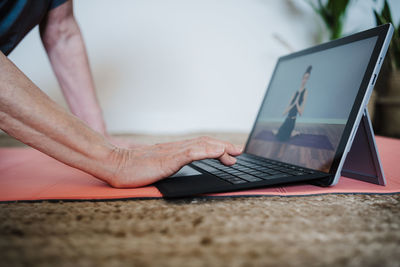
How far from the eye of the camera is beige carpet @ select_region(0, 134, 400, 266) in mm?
323

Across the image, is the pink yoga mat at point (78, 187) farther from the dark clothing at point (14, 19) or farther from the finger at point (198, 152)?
the dark clothing at point (14, 19)

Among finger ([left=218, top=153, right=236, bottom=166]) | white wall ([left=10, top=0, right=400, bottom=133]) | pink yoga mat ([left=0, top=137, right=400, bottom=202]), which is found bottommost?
pink yoga mat ([left=0, top=137, right=400, bottom=202])

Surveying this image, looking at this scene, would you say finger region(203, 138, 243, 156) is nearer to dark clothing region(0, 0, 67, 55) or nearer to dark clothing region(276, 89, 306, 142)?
dark clothing region(276, 89, 306, 142)

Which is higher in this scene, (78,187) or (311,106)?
(311,106)

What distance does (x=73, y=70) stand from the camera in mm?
1200

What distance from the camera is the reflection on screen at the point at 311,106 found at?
0.65 m

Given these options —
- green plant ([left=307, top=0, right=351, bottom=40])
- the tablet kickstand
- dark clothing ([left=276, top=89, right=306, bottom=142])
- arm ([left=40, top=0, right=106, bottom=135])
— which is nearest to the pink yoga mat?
the tablet kickstand

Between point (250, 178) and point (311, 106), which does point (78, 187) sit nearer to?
point (250, 178)

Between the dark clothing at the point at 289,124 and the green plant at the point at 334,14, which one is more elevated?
the green plant at the point at 334,14

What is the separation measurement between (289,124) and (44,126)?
0.64 metres

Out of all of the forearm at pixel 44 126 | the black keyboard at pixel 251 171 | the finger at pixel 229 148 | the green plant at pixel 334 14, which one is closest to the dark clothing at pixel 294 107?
the black keyboard at pixel 251 171

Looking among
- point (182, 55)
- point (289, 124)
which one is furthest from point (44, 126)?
point (182, 55)

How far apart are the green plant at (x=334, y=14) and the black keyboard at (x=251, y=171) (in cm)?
209

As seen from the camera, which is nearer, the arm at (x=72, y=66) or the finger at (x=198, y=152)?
the finger at (x=198, y=152)
